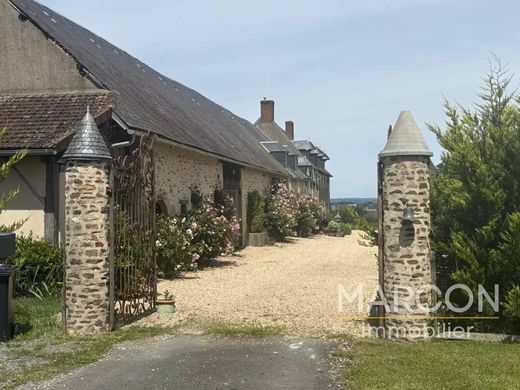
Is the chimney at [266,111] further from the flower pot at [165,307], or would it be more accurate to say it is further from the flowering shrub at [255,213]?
the flower pot at [165,307]

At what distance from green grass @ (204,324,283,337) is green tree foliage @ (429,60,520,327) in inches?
94.1

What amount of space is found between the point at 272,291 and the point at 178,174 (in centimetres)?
506

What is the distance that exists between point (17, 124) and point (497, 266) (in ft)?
29.5

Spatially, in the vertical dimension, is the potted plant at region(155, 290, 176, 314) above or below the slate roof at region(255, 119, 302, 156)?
below

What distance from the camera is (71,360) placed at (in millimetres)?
5828

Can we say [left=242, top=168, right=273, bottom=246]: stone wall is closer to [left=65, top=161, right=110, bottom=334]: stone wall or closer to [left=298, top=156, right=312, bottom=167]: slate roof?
[left=298, top=156, right=312, bottom=167]: slate roof

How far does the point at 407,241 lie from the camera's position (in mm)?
6559

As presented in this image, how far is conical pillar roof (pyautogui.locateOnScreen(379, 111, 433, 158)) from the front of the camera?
6590 mm

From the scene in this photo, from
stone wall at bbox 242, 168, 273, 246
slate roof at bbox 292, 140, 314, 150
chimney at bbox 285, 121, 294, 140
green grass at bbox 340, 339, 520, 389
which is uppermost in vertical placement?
chimney at bbox 285, 121, 294, 140

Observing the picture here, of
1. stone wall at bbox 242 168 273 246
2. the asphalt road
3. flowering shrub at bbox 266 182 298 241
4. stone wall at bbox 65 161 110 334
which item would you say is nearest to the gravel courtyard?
the asphalt road

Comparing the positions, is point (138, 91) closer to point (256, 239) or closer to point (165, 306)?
point (256, 239)

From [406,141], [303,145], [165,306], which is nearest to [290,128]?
[303,145]

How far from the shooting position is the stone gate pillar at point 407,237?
21.4 ft

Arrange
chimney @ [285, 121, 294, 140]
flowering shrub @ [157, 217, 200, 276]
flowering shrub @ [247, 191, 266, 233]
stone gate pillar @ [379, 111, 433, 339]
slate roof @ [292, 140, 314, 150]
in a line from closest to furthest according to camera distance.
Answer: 1. stone gate pillar @ [379, 111, 433, 339]
2. flowering shrub @ [157, 217, 200, 276]
3. flowering shrub @ [247, 191, 266, 233]
4. slate roof @ [292, 140, 314, 150]
5. chimney @ [285, 121, 294, 140]
